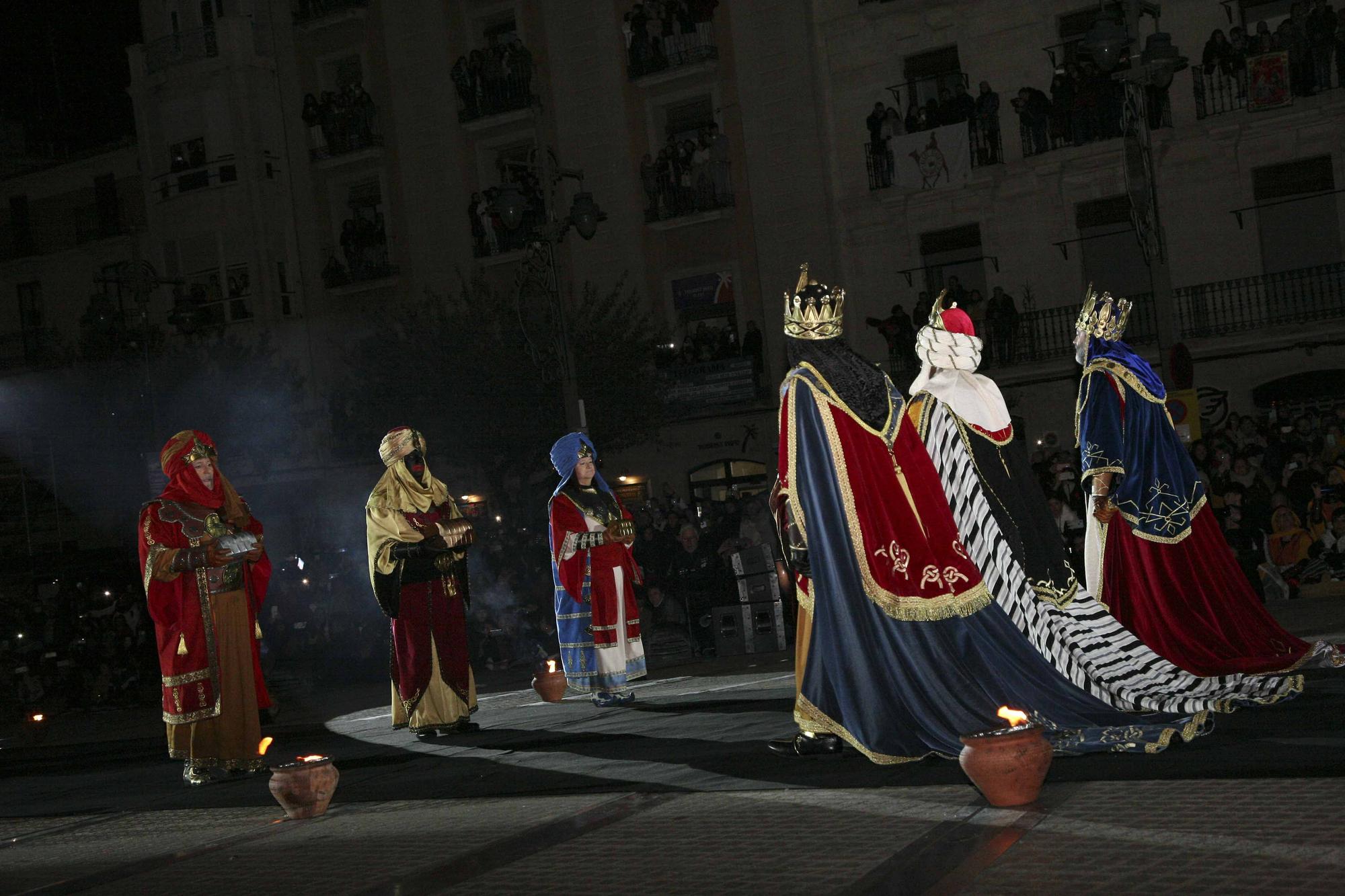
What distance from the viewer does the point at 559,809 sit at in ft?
23.5

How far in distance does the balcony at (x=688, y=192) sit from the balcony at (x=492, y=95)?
3.44 m

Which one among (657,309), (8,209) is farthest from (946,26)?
(8,209)

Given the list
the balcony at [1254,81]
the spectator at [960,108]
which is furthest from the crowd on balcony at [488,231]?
the balcony at [1254,81]

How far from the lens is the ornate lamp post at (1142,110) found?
14812 mm

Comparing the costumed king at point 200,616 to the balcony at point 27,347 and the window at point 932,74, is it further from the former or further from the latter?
the balcony at point 27,347

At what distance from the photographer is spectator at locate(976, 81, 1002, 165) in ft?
91.1

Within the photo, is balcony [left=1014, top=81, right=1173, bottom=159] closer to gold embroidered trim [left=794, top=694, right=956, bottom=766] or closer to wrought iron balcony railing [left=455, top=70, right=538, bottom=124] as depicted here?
wrought iron balcony railing [left=455, top=70, right=538, bottom=124]

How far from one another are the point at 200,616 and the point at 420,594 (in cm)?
172

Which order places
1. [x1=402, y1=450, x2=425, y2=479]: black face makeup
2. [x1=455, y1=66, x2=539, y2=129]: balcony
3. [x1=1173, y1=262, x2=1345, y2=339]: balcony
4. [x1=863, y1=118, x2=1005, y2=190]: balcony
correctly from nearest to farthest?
[x1=402, y1=450, x2=425, y2=479]: black face makeup → [x1=1173, y1=262, x2=1345, y2=339]: balcony → [x1=863, y1=118, x2=1005, y2=190]: balcony → [x1=455, y1=66, x2=539, y2=129]: balcony

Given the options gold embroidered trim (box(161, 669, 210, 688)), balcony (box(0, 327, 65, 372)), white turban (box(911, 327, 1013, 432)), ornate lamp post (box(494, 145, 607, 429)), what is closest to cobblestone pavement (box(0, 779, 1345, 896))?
gold embroidered trim (box(161, 669, 210, 688))

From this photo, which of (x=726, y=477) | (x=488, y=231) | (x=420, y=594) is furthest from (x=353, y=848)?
(x=488, y=231)

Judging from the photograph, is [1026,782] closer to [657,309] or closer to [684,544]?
[684,544]

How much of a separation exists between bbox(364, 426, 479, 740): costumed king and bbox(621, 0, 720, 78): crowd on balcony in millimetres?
21104

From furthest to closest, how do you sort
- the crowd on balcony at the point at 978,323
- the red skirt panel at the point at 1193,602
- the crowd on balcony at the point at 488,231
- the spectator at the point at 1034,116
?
the crowd on balcony at the point at 488,231, the spectator at the point at 1034,116, the crowd on balcony at the point at 978,323, the red skirt panel at the point at 1193,602
